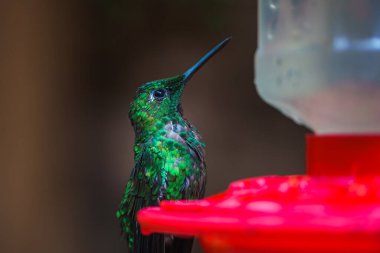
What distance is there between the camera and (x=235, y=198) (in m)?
0.95

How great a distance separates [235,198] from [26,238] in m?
2.87

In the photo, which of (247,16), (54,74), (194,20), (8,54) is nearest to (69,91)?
(54,74)

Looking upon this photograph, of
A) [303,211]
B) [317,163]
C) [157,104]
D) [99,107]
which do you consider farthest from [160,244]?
[99,107]

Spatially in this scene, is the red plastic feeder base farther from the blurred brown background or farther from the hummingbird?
the blurred brown background

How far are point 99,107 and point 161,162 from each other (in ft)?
5.37

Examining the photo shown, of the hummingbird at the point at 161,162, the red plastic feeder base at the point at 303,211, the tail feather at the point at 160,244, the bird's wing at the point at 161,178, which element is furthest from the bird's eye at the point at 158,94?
the red plastic feeder base at the point at 303,211

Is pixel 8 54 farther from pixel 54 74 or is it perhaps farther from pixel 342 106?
pixel 342 106

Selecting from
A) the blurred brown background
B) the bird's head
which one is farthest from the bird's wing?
the blurred brown background

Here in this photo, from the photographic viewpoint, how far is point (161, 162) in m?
2.27

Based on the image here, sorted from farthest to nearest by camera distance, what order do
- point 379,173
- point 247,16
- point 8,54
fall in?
point 247,16, point 8,54, point 379,173

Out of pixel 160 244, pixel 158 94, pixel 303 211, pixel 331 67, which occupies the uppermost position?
pixel 158 94

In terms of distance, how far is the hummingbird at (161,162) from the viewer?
223 cm

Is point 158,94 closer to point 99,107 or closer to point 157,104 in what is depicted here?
point 157,104

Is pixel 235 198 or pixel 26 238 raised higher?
pixel 235 198
